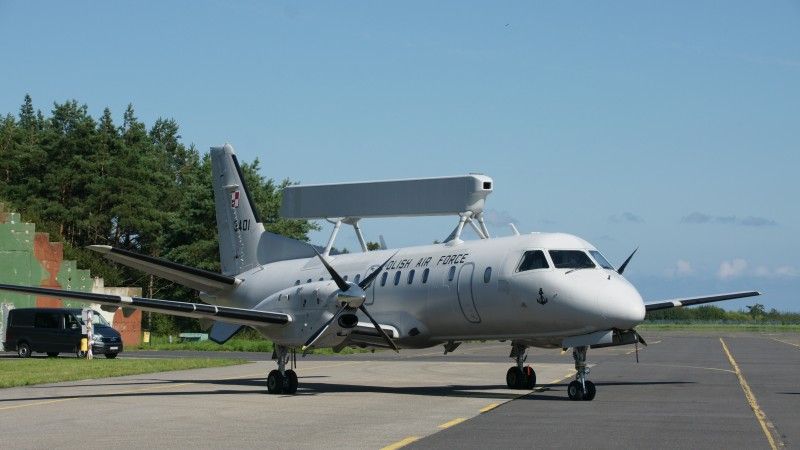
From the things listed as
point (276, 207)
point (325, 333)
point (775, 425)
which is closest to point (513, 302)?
point (325, 333)

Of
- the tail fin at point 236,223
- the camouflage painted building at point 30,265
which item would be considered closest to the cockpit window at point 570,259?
the tail fin at point 236,223

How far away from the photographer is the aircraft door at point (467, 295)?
81.1 ft

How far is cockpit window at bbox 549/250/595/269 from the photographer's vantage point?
23.4m

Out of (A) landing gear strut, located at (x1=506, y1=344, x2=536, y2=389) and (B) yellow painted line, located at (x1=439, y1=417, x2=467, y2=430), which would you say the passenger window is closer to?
(A) landing gear strut, located at (x1=506, y1=344, x2=536, y2=389)

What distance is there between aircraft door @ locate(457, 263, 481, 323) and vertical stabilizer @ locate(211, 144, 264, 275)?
1001 cm

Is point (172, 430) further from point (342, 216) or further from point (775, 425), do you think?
point (342, 216)

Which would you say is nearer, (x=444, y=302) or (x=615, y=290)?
(x=615, y=290)

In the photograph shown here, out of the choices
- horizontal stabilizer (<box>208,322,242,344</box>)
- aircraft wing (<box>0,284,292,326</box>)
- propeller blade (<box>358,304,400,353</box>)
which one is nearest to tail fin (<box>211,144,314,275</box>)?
horizontal stabilizer (<box>208,322,242,344</box>)

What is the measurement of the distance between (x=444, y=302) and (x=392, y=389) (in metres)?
2.88

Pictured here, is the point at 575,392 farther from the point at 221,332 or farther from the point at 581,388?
the point at 221,332

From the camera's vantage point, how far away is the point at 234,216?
34.4m

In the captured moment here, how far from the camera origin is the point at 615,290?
2256cm

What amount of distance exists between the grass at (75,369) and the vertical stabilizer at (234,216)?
4.74m

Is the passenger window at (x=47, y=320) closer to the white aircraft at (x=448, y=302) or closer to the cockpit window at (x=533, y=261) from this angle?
the white aircraft at (x=448, y=302)
